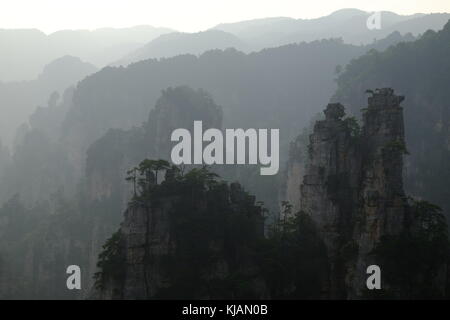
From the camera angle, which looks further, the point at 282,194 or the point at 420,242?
the point at 282,194

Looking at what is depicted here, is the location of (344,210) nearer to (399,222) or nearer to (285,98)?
(399,222)

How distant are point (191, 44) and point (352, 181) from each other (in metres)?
112

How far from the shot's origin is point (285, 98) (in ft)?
343

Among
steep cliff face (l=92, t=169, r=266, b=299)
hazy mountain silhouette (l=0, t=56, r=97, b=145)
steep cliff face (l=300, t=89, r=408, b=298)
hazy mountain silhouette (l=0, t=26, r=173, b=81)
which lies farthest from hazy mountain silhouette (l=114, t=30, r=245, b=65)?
steep cliff face (l=92, t=169, r=266, b=299)

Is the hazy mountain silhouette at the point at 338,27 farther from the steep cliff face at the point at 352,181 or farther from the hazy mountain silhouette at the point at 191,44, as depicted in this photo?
the steep cliff face at the point at 352,181

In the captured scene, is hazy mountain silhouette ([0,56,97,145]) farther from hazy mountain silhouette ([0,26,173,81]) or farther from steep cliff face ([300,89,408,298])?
steep cliff face ([300,89,408,298])

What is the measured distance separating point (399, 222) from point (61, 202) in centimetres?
5332

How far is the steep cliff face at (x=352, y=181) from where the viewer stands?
123ft

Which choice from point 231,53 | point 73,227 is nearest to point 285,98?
point 231,53

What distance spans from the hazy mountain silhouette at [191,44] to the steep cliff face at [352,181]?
10396 centimetres

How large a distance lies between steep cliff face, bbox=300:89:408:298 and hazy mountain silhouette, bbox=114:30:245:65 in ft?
341

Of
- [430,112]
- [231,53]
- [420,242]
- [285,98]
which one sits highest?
[231,53]

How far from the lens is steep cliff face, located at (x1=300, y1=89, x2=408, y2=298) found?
123 feet
